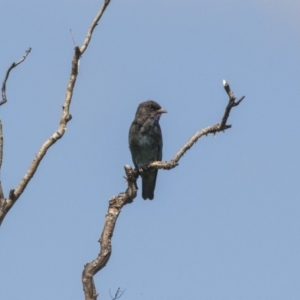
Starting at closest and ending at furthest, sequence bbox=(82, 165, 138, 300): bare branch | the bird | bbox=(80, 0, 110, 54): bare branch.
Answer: bbox=(82, 165, 138, 300): bare branch < bbox=(80, 0, 110, 54): bare branch < the bird

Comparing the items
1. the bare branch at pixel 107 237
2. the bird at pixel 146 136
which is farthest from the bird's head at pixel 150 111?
the bare branch at pixel 107 237

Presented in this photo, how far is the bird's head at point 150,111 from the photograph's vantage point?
48.0 feet

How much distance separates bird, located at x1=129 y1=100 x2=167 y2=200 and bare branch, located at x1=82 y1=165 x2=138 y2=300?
469 cm

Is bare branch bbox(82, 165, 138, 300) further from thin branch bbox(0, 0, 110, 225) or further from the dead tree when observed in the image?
thin branch bbox(0, 0, 110, 225)

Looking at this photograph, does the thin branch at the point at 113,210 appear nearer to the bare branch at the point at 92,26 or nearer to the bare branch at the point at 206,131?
the bare branch at the point at 206,131

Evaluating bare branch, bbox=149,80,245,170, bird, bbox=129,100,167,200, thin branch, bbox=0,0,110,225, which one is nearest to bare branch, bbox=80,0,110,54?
thin branch, bbox=0,0,110,225

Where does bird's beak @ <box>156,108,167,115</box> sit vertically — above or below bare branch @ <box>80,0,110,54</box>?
above

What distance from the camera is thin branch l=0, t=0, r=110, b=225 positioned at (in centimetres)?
809

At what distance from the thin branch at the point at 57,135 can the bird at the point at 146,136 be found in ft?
19.5

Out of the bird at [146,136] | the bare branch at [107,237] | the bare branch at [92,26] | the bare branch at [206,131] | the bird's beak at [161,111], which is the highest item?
the bird's beak at [161,111]

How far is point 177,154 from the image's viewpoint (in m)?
9.06

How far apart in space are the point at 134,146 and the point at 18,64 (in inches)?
229

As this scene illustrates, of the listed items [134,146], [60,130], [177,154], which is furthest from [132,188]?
[134,146]

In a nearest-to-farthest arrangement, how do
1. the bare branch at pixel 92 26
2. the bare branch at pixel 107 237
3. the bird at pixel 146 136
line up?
the bare branch at pixel 107 237, the bare branch at pixel 92 26, the bird at pixel 146 136
